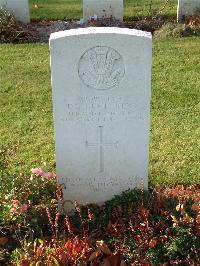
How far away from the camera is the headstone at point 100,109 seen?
430cm

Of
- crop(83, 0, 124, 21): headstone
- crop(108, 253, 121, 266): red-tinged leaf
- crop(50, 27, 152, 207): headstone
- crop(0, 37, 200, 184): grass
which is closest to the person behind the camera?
crop(108, 253, 121, 266): red-tinged leaf

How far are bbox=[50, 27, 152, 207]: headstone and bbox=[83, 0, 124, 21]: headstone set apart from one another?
7.12 meters

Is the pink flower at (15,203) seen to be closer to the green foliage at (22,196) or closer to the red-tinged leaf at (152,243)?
the green foliage at (22,196)

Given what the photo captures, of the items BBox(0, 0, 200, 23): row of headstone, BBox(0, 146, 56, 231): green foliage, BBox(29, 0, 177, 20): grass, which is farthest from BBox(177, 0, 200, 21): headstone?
BBox(0, 146, 56, 231): green foliage

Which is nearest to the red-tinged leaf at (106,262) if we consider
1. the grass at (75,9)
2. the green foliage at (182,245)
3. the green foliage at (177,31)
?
the green foliage at (182,245)

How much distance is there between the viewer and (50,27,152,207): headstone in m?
4.30

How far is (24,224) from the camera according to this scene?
4461mm

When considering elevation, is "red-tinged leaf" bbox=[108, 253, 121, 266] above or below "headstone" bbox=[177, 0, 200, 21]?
below

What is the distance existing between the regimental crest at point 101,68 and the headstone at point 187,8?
24.4ft

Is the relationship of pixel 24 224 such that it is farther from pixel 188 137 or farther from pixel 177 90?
pixel 177 90

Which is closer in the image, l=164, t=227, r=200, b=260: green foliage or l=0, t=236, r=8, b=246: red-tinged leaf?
l=164, t=227, r=200, b=260: green foliage

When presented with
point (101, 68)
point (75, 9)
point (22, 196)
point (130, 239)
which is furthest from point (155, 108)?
point (75, 9)

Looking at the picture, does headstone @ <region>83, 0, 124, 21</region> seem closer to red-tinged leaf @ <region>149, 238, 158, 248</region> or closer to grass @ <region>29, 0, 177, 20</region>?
grass @ <region>29, 0, 177, 20</region>

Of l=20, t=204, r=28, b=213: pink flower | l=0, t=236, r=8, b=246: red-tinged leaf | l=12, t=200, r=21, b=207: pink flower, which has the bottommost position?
l=0, t=236, r=8, b=246: red-tinged leaf
